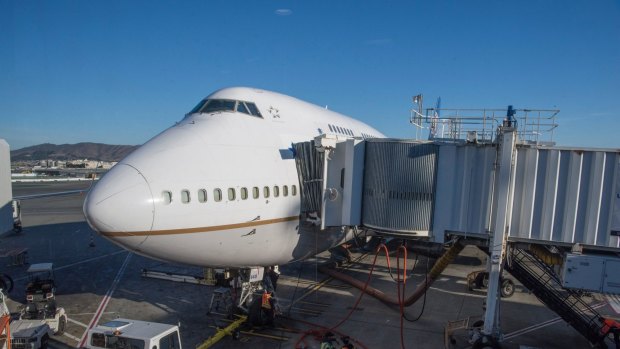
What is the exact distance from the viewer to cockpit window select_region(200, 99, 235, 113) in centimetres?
1408

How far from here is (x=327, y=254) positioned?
2744cm

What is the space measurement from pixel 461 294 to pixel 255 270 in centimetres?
1090

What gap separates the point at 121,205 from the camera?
398 inches

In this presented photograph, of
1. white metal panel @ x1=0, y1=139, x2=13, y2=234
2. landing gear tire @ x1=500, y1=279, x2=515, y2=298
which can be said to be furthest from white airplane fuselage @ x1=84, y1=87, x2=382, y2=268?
white metal panel @ x1=0, y1=139, x2=13, y2=234

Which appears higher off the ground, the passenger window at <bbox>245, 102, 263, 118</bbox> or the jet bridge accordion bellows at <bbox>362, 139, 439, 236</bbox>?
the passenger window at <bbox>245, 102, 263, 118</bbox>

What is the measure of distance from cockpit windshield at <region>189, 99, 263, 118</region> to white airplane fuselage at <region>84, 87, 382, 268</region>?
0.15ft

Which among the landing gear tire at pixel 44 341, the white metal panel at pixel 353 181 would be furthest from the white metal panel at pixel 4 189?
the white metal panel at pixel 353 181

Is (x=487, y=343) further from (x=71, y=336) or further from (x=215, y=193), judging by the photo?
(x=71, y=336)

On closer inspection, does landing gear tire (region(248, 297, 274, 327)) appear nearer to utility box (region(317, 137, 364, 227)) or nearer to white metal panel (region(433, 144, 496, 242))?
utility box (region(317, 137, 364, 227))

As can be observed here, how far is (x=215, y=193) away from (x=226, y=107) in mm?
3732

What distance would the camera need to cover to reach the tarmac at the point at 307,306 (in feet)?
48.3

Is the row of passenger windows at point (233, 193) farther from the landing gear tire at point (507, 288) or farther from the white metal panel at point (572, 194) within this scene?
the landing gear tire at point (507, 288)

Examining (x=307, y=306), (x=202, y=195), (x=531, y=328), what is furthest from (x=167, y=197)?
(x=531, y=328)

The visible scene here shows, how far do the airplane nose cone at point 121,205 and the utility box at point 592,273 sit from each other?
36.7 feet
